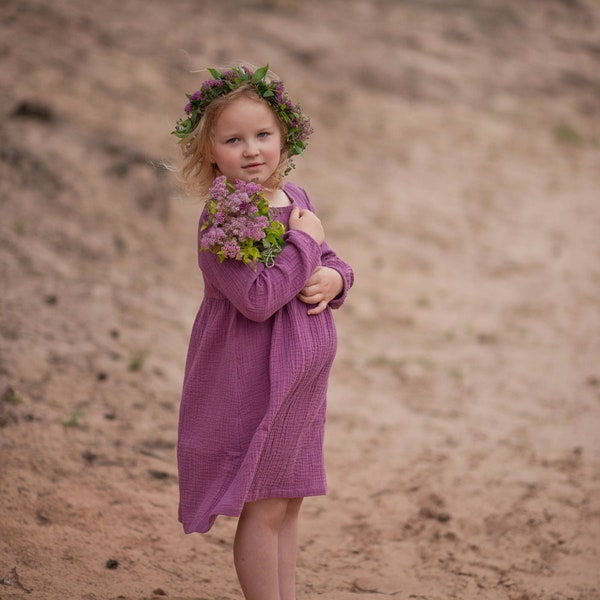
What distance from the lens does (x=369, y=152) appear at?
9.48m

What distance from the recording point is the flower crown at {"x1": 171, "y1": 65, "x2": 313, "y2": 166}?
2479 millimetres

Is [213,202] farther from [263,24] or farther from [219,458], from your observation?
[263,24]

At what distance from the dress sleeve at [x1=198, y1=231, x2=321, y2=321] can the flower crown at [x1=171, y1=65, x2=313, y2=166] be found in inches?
14.9

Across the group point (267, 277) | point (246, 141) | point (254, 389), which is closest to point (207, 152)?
point (246, 141)

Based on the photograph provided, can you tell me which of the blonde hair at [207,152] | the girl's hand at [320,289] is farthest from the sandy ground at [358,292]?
the girl's hand at [320,289]

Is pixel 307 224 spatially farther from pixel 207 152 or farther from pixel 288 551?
pixel 288 551

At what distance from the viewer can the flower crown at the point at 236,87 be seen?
2.48 meters

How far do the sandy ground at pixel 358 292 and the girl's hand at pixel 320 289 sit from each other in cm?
73

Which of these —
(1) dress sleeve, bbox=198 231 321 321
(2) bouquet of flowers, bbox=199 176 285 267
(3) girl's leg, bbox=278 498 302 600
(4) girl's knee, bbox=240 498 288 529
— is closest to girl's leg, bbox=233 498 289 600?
(4) girl's knee, bbox=240 498 288 529

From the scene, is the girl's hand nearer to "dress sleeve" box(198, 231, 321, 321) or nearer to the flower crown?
"dress sleeve" box(198, 231, 321, 321)

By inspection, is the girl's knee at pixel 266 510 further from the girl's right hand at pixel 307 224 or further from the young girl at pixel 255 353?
the girl's right hand at pixel 307 224

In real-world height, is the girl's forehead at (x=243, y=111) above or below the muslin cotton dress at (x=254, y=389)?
above

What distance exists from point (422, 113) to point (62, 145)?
16.5ft

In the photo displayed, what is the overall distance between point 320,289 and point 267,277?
0.78 ft
